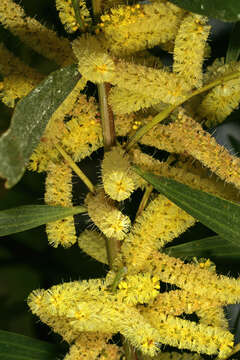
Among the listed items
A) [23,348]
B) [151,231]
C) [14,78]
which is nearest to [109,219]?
[151,231]

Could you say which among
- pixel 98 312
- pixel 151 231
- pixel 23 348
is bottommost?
pixel 23 348

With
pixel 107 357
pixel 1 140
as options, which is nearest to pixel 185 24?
pixel 1 140

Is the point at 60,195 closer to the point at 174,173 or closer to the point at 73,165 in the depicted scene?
the point at 73,165

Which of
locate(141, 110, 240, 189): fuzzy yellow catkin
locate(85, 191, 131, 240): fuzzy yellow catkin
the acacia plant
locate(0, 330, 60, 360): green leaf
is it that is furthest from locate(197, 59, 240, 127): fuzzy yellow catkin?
locate(0, 330, 60, 360): green leaf

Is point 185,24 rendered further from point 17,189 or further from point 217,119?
point 17,189

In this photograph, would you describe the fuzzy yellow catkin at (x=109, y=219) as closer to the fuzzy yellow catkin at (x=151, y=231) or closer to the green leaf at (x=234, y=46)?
the fuzzy yellow catkin at (x=151, y=231)

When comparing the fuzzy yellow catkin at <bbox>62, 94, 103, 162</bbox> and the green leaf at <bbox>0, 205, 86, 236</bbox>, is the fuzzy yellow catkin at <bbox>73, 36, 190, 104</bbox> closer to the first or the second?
the fuzzy yellow catkin at <bbox>62, 94, 103, 162</bbox>
